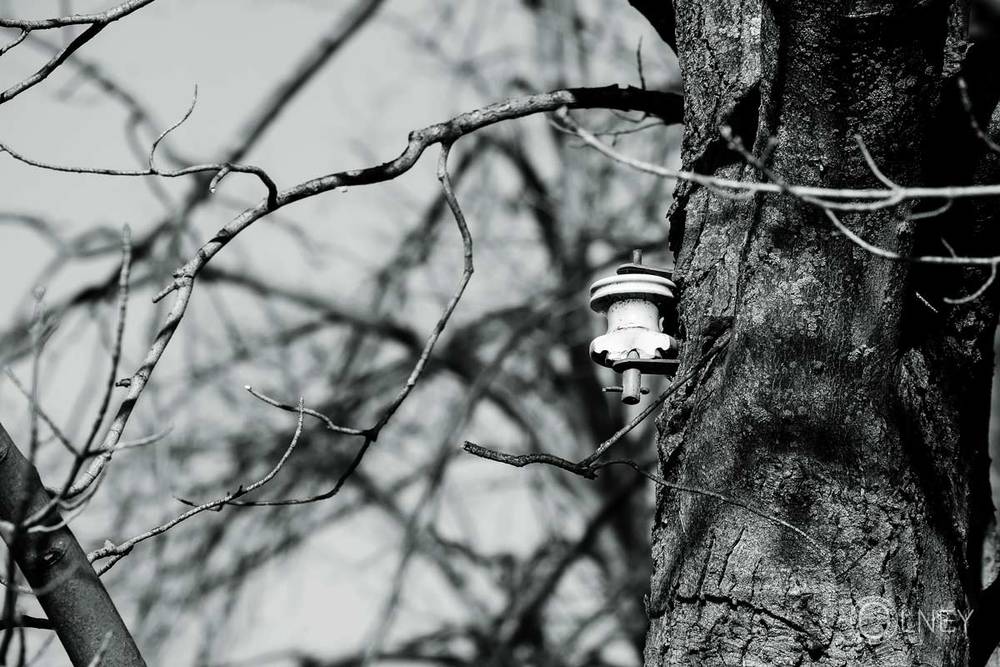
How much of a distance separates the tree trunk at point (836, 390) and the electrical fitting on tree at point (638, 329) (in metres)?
0.19

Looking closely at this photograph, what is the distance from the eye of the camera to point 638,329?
2.43 m

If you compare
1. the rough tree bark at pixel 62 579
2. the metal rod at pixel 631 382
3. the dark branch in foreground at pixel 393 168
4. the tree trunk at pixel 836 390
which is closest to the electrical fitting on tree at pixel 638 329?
the metal rod at pixel 631 382

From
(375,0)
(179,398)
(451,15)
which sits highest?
(451,15)

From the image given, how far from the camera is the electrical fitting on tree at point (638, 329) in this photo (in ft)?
7.90

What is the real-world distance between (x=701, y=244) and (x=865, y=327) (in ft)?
1.32

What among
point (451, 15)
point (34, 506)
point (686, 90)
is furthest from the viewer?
point (451, 15)

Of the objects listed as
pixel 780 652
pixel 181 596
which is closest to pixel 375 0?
pixel 181 596

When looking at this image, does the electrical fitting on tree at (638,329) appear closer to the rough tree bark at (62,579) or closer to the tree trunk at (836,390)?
the tree trunk at (836,390)

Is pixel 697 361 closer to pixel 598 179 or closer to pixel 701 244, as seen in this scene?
pixel 701 244

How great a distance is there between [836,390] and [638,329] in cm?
50

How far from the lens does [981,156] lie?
6.98 feet

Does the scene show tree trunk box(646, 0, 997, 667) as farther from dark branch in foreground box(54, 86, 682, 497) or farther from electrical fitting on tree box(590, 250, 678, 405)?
dark branch in foreground box(54, 86, 682, 497)

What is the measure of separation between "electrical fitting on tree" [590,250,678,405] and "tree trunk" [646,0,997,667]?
187 mm

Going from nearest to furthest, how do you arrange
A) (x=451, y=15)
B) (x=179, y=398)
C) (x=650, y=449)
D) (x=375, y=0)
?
(x=375, y=0)
(x=179, y=398)
(x=451, y=15)
(x=650, y=449)
